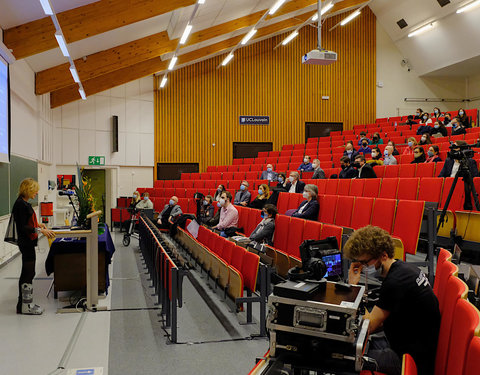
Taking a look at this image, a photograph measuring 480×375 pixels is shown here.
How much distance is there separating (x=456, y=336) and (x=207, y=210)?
20.2 ft

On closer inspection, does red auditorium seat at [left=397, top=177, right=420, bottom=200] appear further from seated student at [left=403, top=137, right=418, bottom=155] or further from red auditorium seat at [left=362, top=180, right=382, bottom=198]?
seated student at [left=403, top=137, right=418, bottom=155]

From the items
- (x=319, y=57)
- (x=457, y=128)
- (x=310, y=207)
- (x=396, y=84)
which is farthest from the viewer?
(x=396, y=84)

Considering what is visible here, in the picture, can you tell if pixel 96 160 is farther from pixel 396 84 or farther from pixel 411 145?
pixel 396 84

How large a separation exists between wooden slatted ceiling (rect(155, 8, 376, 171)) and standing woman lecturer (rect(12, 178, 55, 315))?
8341 mm

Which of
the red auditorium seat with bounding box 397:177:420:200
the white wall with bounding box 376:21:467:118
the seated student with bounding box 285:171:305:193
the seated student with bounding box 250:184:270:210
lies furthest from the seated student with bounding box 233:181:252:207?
the white wall with bounding box 376:21:467:118

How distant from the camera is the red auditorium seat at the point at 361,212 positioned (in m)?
3.90

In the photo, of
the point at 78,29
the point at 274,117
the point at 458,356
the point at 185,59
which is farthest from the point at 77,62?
the point at 458,356

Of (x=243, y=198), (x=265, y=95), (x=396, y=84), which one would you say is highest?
(x=396, y=84)

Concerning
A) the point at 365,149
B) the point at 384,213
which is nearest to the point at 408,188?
the point at 384,213

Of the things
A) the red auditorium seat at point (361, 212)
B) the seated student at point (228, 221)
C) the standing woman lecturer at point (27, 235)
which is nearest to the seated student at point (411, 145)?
the red auditorium seat at point (361, 212)

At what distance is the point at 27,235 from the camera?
3189 mm

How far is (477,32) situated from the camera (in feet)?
33.2

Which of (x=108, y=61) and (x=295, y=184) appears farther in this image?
(x=108, y=61)

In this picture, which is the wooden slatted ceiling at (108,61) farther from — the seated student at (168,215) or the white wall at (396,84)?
the white wall at (396,84)
